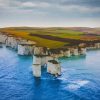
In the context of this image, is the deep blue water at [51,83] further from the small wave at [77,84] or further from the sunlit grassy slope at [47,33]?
the sunlit grassy slope at [47,33]

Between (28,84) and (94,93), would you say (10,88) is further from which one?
(94,93)

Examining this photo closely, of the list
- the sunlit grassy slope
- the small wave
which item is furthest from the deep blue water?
the sunlit grassy slope

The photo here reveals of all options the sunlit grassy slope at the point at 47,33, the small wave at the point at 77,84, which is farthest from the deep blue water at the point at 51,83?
the sunlit grassy slope at the point at 47,33

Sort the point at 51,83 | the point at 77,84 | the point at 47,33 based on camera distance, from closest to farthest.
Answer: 1. the point at 77,84
2. the point at 51,83
3. the point at 47,33

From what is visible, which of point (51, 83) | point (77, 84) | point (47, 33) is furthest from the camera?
point (47, 33)

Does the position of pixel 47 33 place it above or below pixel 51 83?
above

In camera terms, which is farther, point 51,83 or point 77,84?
point 51,83

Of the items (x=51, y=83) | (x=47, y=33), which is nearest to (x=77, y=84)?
(x=51, y=83)

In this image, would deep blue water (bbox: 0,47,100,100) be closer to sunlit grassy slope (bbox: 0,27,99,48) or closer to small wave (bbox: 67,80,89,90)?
small wave (bbox: 67,80,89,90)

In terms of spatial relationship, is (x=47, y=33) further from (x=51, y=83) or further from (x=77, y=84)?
(x=77, y=84)

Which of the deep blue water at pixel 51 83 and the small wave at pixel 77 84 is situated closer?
the deep blue water at pixel 51 83
